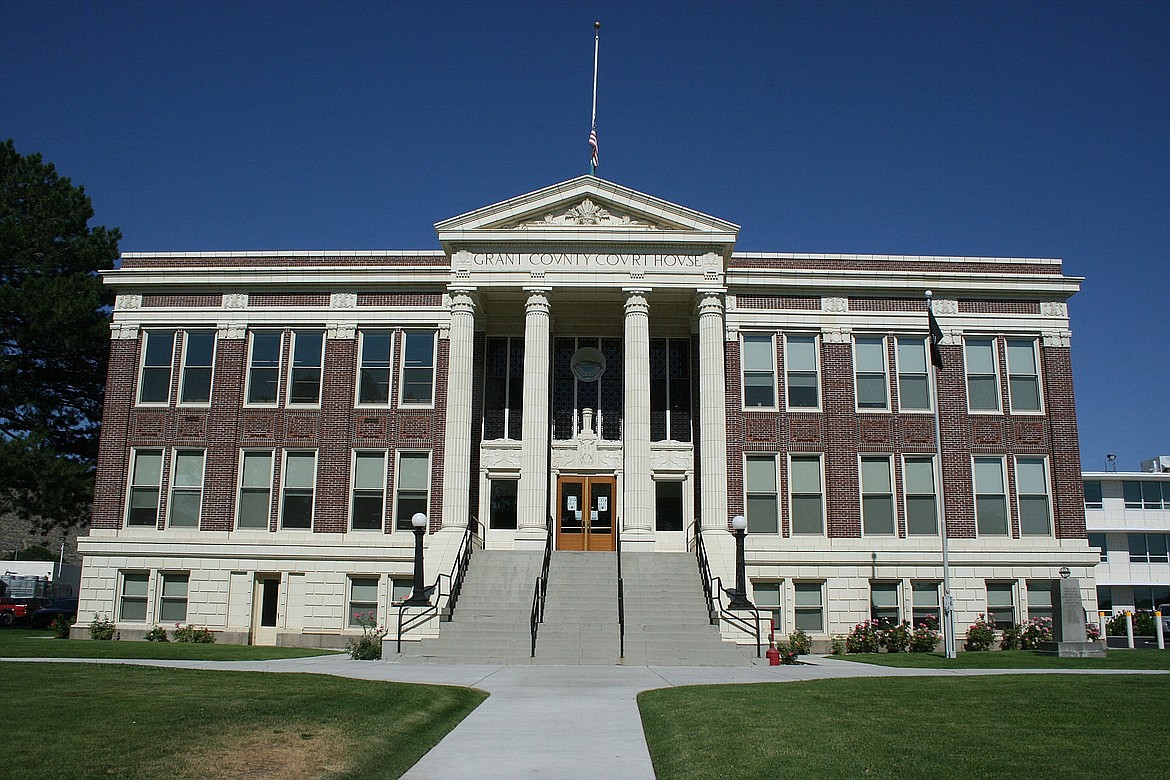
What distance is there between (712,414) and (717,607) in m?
5.73

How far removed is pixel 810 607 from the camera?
29391 mm

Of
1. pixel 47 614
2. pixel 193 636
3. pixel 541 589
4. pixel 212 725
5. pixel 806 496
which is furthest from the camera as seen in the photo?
pixel 47 614

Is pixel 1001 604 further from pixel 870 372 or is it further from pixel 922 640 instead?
pixel 870 372

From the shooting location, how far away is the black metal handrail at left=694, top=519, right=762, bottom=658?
2375cm

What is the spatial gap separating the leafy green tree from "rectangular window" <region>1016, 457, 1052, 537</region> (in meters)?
30.9

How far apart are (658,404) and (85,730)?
917 inches

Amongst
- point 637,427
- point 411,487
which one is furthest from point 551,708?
point 411,487

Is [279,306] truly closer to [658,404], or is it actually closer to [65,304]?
[65,304]

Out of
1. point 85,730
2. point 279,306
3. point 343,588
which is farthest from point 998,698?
point 279,306

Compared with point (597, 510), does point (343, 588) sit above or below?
below

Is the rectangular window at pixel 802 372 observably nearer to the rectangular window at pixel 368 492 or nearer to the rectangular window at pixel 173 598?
the rectangular window at pixel 368 492

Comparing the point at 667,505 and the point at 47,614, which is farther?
the point at 47,614

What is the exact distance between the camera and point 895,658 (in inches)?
953

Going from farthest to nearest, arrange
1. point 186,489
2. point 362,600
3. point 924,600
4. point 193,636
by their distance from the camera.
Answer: point 186,489
point 362,600
point 924,600
point 193,636
